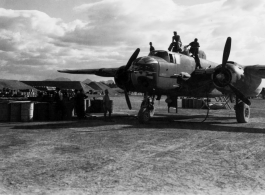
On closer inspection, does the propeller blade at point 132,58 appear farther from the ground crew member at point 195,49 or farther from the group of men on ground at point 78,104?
the ground crew member at point 195,49

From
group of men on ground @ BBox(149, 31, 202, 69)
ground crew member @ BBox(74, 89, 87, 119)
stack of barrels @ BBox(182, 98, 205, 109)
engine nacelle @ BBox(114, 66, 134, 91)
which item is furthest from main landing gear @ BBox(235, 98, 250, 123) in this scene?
stack of barrels @ BBox(182, 98, 205, 109)

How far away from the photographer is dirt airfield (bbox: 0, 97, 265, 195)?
16.3 feet

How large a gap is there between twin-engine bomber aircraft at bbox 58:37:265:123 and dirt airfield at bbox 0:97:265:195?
15.0 feet

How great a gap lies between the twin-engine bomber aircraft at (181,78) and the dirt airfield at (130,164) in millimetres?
4573

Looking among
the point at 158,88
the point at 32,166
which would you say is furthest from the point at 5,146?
the point at 158,88

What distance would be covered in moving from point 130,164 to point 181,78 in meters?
9.95

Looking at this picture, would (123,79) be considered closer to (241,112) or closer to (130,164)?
(241,112)

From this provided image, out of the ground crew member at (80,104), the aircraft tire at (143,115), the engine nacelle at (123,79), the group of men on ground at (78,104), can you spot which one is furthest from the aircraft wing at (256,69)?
the ground crew member at (80,104)

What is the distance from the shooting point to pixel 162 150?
26.8 feet

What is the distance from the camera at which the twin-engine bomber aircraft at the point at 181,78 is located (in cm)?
1454

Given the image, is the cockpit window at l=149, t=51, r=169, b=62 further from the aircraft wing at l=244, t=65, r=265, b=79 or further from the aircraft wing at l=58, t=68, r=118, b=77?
the aircraft wing at l=58, t=68, r=118, b=77

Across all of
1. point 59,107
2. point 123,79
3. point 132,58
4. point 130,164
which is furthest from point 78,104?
point 130,164

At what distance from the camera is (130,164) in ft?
21.5

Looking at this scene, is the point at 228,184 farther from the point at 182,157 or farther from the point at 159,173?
the point at 182,157
